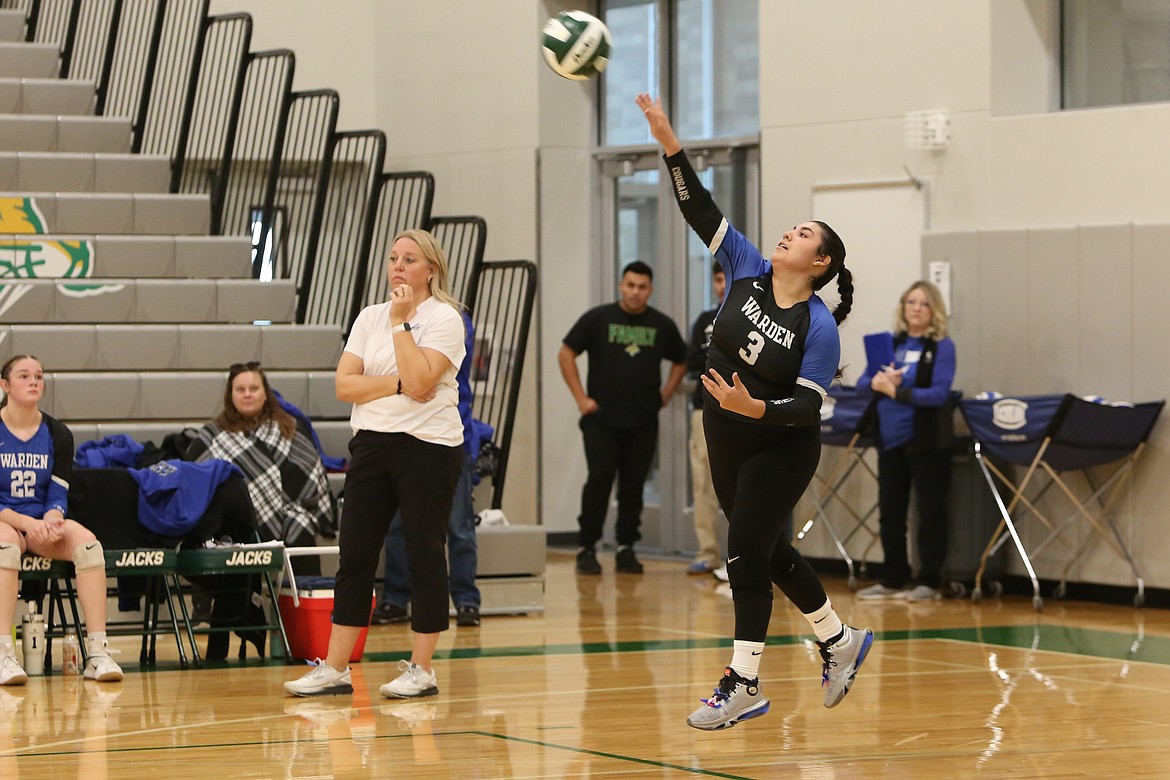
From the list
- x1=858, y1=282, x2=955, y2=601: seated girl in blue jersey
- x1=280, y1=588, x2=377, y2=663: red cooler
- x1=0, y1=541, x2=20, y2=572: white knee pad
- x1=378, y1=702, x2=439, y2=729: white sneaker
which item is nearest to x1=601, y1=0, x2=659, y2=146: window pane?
x1=858, y1=282, x2=955, y2=601: seated girl in blue jersey

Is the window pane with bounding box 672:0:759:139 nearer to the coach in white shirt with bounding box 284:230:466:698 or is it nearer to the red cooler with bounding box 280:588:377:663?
the red cooler with bounding box 280:588:377:663

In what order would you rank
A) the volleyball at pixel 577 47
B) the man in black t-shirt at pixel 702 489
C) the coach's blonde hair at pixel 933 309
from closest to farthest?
the volleyball at pixel 577 47 → the coach's blonde hair at pixel 933 309 → the man in black t-shirt at pixel 702 489

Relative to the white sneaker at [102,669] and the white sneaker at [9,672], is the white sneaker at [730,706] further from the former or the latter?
the white sneaker at [9,672]

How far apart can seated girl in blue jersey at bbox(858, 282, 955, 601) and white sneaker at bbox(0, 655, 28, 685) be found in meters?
4.59

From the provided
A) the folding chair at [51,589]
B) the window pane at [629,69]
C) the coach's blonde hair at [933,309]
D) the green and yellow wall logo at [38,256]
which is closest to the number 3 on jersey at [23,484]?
the folding chair at [51,589]

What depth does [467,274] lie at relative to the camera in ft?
38.2

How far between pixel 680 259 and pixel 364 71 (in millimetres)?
3002

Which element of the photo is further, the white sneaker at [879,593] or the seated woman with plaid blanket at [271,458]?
the white sneaker at [879,593]

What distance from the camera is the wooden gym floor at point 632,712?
474 cm

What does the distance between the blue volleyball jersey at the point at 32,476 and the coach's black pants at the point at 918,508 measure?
4.57m

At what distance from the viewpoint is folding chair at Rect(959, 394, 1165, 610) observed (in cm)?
857

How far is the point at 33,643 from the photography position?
6570 mm

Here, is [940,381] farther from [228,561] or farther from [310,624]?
[228,561]

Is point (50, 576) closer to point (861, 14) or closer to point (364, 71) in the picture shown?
point (861, 14)
